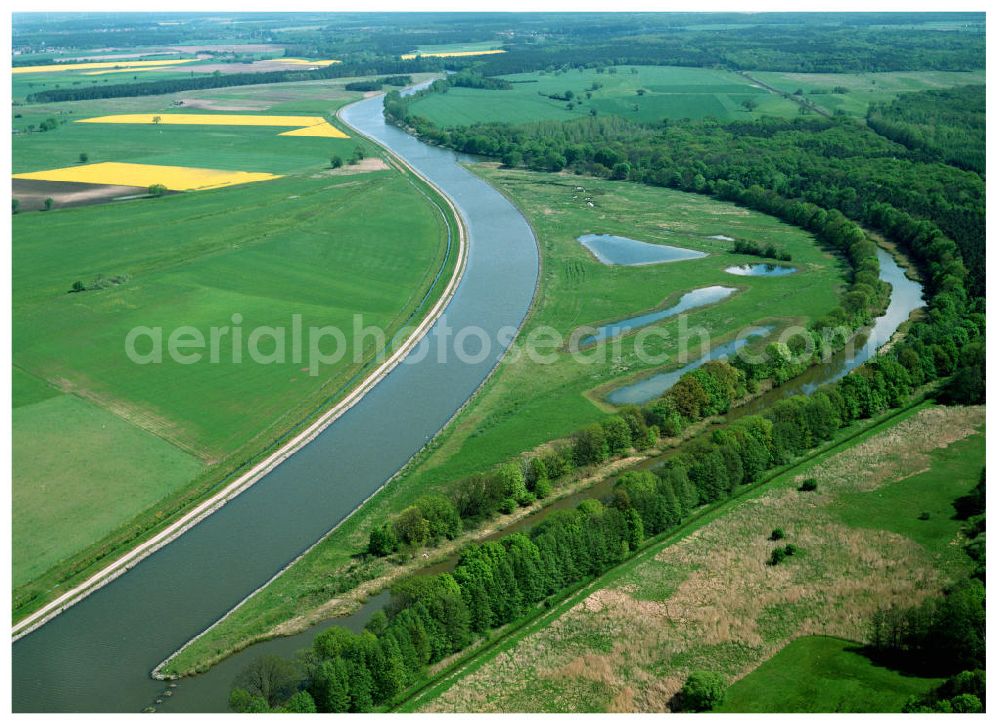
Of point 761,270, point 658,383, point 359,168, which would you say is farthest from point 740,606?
point 359,168

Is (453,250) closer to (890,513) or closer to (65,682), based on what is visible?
(890,513)

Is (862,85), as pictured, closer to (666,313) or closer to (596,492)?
(666,313)

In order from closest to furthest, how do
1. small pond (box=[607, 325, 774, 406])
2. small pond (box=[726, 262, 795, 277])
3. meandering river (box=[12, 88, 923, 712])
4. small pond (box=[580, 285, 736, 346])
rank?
1. meandering river (box=[12, 88, 923, 712])
2. small pond (box=[607, 325, 774, 406])
3. small pond (box=[580, 285, 736, 346])
4. small pond (box=[726, 262, 795, 277])

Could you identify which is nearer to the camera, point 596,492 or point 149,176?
point 596,492

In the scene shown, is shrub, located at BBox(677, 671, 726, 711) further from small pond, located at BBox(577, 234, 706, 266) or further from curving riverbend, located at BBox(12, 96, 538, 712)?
small pond, located at BBox(577, 234, 706, 266)

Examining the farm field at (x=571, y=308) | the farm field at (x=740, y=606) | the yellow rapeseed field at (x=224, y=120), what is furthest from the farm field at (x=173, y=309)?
the yellow rapeseed field at (x=224, y=120)

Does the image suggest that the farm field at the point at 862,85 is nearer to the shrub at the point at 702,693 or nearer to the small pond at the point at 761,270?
the small pond at the point at 761,270

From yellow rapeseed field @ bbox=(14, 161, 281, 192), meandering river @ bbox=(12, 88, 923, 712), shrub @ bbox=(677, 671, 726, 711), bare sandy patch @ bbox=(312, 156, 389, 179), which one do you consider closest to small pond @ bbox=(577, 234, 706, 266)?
meandering river @ bbox=(12, 88, 923, 712)
